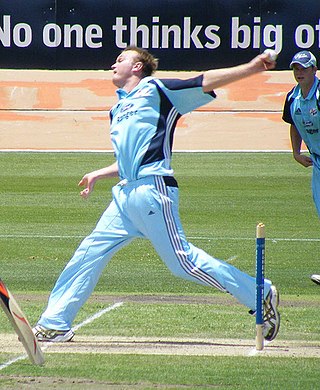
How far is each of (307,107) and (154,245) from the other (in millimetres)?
3134

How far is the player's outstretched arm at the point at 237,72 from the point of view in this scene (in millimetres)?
7457

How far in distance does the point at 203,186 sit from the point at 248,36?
6139 millimetres

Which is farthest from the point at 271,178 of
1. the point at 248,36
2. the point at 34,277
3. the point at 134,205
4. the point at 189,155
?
the point at 134,205

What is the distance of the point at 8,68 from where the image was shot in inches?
1032

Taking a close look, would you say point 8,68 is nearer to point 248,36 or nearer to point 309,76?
point 248,36

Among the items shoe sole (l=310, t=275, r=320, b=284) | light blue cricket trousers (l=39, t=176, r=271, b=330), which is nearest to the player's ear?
light blue cricket trousers (l=39, t=176, r=271, b=330)

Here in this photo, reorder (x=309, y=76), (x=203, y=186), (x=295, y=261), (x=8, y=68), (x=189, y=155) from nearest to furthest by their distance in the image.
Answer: (x=309, y=76)
(x=295, y=261)
(x=203, y=186)
(x=189, y=155)
(x=8, y=68)

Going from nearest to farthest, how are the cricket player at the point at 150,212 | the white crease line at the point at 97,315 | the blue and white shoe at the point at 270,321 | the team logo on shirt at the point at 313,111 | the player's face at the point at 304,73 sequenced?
the cricket player at the point at 150,212, the blue and white shoe at the point at 270,321, the white crease line at the point at 97,315, the player's face at the point at 304,73, the team logo on shirt at the point at 313,111

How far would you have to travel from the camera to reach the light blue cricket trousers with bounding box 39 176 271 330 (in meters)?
7.91

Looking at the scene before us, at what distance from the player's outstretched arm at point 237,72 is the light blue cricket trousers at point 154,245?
29.0 inches

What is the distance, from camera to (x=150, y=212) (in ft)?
26.0

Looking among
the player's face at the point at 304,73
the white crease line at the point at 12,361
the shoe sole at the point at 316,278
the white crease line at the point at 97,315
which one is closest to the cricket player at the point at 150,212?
the white crease line at the point at 12,361

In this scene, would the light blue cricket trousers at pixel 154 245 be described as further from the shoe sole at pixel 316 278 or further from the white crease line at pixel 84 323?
the shoe sole at pixel 316 278

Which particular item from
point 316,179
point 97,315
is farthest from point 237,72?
point 316,179
